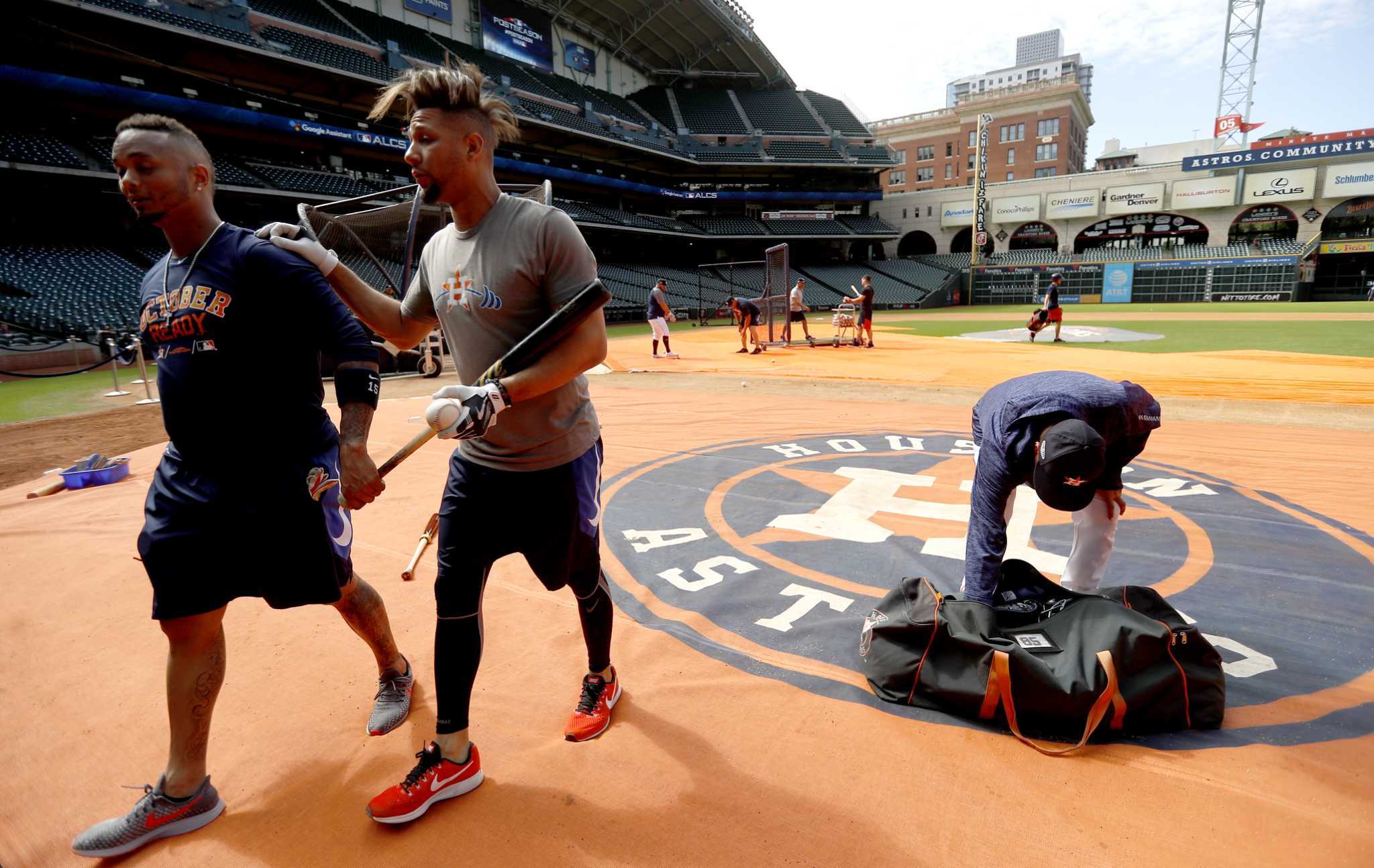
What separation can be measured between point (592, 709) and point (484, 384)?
51.0 inches

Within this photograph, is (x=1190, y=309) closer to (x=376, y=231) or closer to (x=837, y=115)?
(x=837, y=115)

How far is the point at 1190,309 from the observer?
30.2 metres

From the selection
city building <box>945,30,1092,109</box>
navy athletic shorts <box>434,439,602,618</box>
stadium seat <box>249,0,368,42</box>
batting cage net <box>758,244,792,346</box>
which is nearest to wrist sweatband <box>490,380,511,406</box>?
navy athletic shorts <box>434,439,602,618</box>

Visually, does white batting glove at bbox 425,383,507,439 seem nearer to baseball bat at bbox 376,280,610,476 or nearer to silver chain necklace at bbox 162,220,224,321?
baseball bat at bbox 376,280,610,476

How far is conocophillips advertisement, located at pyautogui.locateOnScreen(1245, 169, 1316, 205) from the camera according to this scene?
36.1 m

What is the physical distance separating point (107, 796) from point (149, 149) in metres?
2.12

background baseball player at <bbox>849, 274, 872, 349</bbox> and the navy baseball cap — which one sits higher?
background baseball player at <bbox>849, 274, 872, 349</bbox>

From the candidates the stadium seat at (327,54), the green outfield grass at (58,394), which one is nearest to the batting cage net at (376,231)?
the green outfield grass at (58,394)

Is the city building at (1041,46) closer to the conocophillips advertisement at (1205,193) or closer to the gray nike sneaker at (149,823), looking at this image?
the conocophillips advertisement at (1205,193)

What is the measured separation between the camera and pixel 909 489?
187 inches

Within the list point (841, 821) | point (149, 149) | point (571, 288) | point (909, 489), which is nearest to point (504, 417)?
point (571, 288)

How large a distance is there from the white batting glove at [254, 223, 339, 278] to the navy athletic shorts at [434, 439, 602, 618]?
2.63 feet

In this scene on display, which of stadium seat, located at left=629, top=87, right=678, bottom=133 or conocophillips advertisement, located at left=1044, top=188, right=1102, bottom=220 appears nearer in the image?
conocophillips advertisement, located at left=1044, top=188, right=1102, bottom=220

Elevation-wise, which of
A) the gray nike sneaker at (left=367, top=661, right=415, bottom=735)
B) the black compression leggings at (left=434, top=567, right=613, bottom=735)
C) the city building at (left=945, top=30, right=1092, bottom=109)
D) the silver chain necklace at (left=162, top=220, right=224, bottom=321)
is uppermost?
the city building at (left=945, top=30, right=1092, bottom=109)
